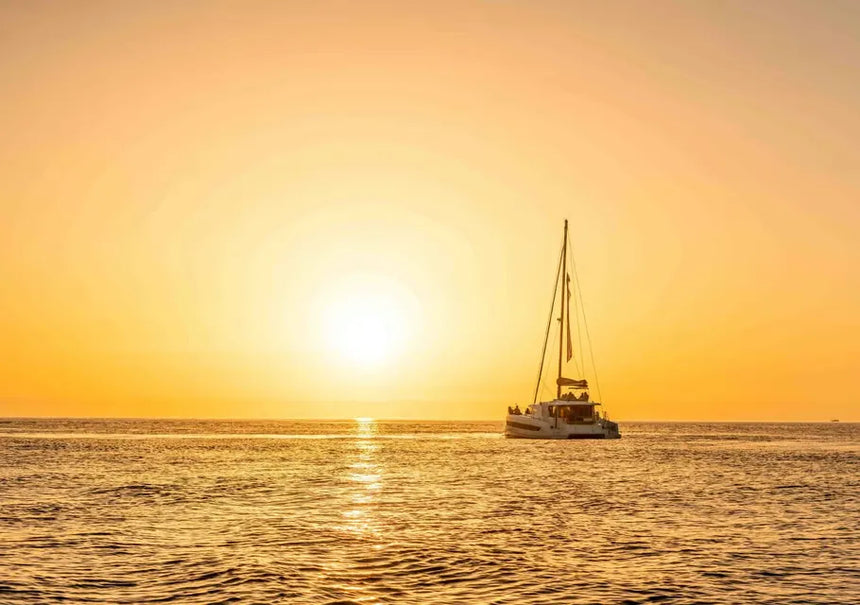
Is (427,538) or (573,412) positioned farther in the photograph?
(573,412)

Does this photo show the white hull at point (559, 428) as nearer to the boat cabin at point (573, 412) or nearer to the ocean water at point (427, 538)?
the boat cabin at point (573, 412)

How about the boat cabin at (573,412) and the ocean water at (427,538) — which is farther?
the boat cabin at (573,412)

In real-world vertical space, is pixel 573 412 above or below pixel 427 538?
above

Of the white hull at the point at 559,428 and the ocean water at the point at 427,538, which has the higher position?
the white hull at the point at 559,428

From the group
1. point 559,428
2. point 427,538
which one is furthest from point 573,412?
point 427,538

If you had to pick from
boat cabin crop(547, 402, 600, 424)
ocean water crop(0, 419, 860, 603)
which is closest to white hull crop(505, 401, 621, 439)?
boat cabin crop(547, 402, 600, 424)

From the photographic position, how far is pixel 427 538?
31.9 meters

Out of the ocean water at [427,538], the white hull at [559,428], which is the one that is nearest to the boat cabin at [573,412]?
the white hull at [559,428]

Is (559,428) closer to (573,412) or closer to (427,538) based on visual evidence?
(573,412)

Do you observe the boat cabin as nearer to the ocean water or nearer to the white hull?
the white hull

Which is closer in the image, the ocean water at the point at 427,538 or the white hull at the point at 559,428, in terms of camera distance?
the ocean water at the point at 427,538

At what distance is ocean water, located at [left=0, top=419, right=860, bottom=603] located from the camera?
23109 mm

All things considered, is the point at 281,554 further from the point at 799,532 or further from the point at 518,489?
the point at 518,489

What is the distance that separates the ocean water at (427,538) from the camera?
2311cm
